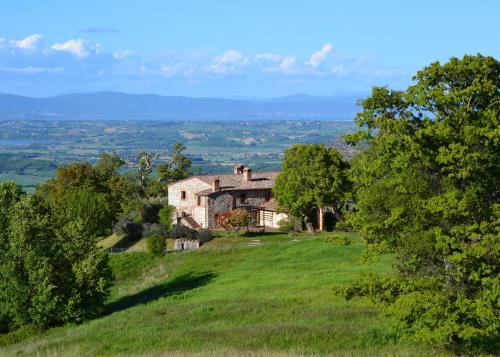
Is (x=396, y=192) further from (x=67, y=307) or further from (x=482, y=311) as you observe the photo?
(x=67, y=307)

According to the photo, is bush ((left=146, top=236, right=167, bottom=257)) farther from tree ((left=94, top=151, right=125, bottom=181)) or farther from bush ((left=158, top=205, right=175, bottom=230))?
tree ((left=94, top=151, right=125, bottom=181))

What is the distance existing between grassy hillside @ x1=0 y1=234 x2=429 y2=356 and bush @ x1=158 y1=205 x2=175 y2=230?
1980 centimetres

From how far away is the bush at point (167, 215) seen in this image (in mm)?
79019

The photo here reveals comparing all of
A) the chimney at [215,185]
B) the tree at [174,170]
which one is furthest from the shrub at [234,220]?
the tree at [174,170]

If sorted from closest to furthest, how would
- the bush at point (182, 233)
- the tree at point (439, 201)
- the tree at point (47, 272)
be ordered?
the tree at point (439, 201), the tree at point (47, 272), the bush at point (182, 233)

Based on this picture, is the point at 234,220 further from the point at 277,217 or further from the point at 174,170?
the point at 174,170

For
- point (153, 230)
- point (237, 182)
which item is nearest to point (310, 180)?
point (237, 182)

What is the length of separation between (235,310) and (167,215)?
4816cm

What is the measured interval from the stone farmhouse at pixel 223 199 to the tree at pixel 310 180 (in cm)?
489

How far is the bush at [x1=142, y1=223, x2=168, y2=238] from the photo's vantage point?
233ft

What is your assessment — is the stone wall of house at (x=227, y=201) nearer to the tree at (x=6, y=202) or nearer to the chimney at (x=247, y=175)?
the chimney at (x=247, y=175)

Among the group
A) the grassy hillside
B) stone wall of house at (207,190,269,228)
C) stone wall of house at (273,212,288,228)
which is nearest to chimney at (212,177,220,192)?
stone wall of house at (207,190,269,228)

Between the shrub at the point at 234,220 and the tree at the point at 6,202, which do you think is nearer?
the tree at the point at 6,202

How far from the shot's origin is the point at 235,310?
3216 centimetres
